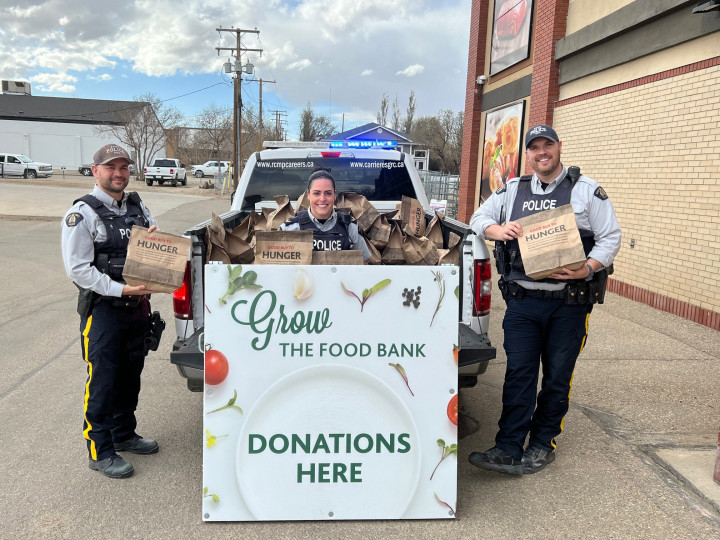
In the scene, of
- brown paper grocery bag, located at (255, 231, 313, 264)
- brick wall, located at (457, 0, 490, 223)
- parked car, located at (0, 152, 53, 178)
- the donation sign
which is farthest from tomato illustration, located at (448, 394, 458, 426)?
parked car, located at (0, 152, 53, 178)

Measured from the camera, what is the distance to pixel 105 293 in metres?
3.04

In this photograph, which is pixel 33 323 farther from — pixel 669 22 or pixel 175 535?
pixel 669 22

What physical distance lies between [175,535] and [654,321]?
634 centimetres

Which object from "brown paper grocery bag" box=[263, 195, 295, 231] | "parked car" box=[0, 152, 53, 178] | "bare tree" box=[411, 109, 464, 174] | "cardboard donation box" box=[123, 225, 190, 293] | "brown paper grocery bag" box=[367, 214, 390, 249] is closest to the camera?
"cardboard donation box" box=[123, 225, 190, 293]

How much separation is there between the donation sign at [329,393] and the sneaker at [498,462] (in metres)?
0.59

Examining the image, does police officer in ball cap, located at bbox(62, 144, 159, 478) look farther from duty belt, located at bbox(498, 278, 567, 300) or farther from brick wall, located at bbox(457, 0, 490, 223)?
brick wall, located at bbox(457, 0, 490, 223)

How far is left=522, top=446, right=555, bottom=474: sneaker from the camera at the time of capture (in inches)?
135

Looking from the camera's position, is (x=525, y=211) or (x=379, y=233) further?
(x=379, y=233)

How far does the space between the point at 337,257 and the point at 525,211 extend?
118 cm

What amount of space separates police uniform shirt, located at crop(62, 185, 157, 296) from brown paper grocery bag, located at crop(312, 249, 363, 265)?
3.60 ft

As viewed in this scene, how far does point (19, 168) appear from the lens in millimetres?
40719

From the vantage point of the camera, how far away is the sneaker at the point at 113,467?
10.8 ft

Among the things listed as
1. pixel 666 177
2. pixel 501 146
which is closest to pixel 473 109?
pixel 501 146

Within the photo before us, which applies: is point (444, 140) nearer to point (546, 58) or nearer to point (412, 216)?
point (546, 58)
